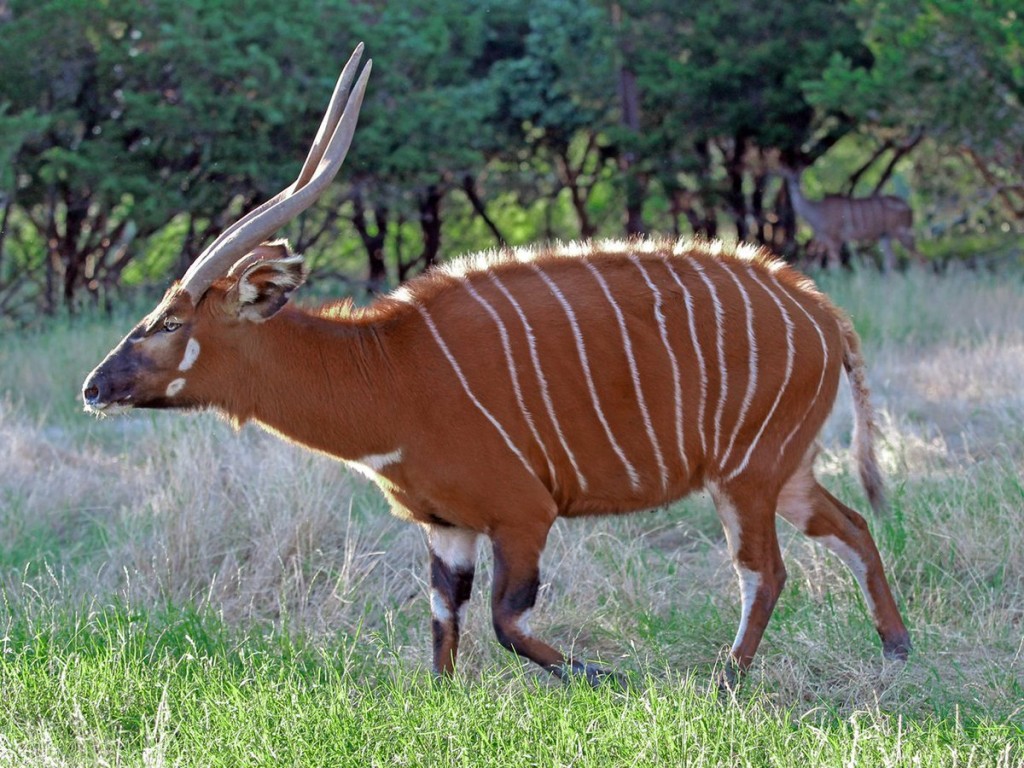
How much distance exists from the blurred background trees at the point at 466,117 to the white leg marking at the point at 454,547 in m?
6.15

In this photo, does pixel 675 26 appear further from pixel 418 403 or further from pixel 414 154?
pixel 418 403

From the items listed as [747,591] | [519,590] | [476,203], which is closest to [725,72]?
[476,203]

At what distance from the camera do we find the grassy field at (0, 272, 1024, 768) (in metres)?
3.08

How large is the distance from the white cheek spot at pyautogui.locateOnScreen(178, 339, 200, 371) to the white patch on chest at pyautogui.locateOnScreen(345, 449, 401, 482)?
48 cm

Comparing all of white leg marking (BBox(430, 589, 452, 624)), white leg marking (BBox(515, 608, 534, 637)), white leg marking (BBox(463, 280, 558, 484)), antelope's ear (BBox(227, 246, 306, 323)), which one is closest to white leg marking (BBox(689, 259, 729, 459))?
white leg marking (BBox(463, 280, 558, 484))

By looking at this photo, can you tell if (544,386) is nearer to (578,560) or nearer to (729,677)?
(729,677)

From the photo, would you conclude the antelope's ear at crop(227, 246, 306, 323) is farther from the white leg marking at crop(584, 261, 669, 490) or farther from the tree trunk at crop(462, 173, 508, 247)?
the tree trunk at crop(462, 173, 508, 247)

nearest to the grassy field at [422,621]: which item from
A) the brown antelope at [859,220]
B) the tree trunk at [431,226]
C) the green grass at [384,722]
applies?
the green grass at [384,722]

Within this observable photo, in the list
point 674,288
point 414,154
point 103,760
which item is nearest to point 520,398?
point 674,288

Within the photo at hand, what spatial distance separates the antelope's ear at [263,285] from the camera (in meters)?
3.54

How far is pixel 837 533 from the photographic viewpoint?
4.14 metres

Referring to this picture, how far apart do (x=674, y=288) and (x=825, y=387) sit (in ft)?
1.73

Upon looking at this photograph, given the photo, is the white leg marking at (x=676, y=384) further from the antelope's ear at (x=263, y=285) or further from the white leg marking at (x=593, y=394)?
the antelope's ear at (x=263, y=285)

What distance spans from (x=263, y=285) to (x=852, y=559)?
6.14 ft
